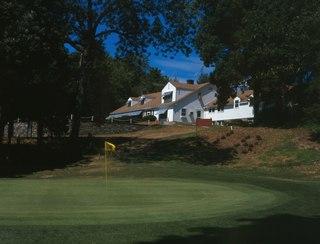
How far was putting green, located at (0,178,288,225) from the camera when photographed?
31.3ft

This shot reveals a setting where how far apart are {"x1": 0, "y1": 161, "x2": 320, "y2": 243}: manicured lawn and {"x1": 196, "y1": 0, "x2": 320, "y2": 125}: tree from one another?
904 inches

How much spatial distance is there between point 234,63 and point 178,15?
745 centimetres

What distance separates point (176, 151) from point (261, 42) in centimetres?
1184

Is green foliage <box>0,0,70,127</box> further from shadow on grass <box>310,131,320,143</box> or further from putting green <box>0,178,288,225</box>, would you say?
shadow on grass <box>310,131,320,143</box>

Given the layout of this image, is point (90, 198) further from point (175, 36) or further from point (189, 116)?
point (189, 116)

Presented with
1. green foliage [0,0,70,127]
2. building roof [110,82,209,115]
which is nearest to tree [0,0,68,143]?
green foliage [0,0,70,127]

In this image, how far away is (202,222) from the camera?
30.9ft

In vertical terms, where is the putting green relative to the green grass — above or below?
below

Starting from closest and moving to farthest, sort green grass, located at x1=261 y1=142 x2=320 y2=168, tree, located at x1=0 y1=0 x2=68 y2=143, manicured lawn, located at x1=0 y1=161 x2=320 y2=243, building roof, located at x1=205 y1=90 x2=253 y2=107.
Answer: manicured lawn, located at x1=0 y1=161 x2=320 y2=243 < tree, located at x1=0 y1=0 x2=68 y2=143 < green grass, located at x1=261 y1=142 x2=320 y2=168 < building roof, located at x1=205 y1=90 x2=253 y2=107

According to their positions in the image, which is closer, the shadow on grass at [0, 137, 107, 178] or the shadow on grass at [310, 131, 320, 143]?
the shadow on grass at [0, 137, 107, 178]

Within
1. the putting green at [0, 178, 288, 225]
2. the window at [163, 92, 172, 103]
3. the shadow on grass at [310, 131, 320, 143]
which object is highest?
the window at [163, 92, 172, 103]

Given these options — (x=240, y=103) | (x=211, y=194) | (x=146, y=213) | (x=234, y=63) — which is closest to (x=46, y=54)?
(x=234, y=63)

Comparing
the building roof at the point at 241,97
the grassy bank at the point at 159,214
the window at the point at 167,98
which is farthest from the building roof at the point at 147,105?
the grassy bank at the point at 159,214

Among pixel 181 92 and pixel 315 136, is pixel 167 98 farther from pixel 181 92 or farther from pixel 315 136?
pixel 315 136
